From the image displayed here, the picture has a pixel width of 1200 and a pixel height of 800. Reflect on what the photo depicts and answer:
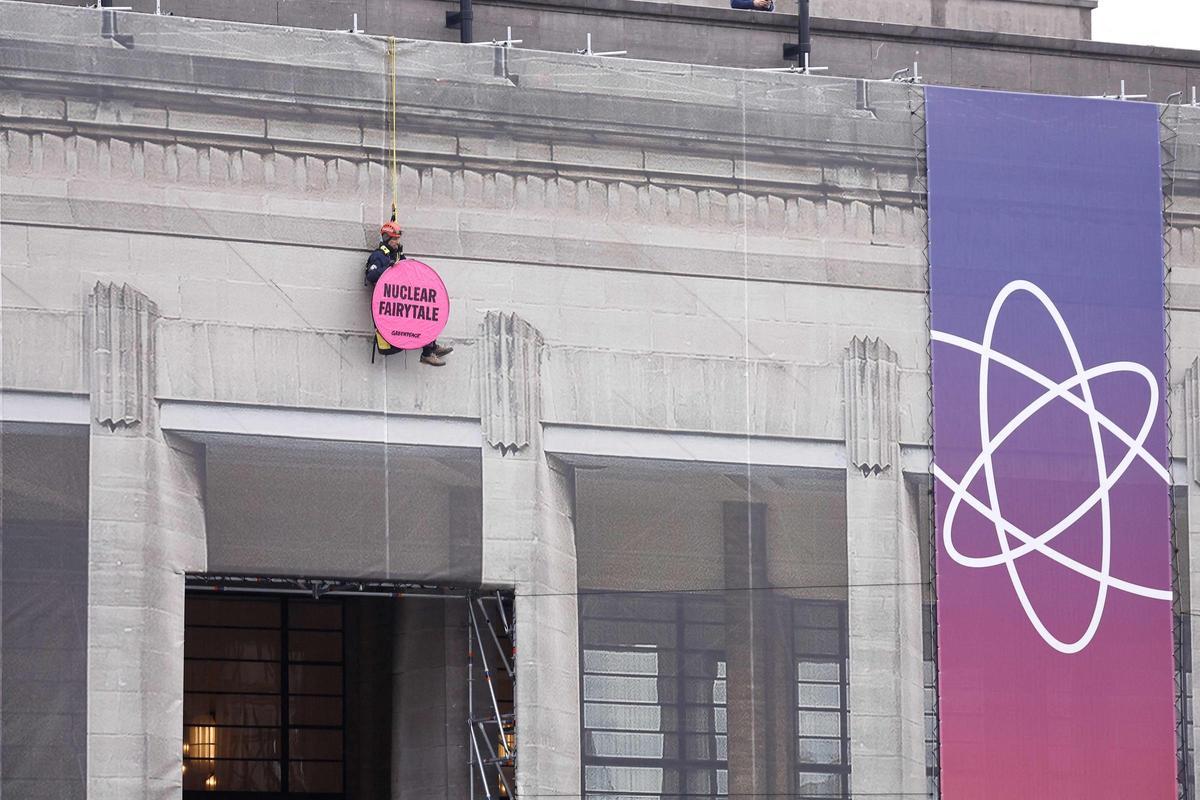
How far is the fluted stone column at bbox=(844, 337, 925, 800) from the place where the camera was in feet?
93.1

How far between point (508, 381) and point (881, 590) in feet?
17.0

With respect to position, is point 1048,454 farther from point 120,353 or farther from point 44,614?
point 44,614

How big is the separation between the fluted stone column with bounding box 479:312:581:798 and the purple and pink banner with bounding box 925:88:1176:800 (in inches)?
183

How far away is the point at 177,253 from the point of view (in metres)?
26.8

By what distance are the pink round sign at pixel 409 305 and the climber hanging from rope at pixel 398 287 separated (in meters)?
0.01

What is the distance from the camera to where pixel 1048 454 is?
29.6 metres

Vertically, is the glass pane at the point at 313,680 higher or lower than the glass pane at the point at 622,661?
lower

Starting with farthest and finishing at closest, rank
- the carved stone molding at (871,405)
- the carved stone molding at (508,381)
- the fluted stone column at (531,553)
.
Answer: the carved stone molding at (871,405), the carved stone molding at (508,381), the fluted stone column at (531,553)

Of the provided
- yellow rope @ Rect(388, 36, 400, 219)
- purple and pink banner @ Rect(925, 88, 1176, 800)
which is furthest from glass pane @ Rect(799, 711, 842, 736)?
yellow rope @ Rect(388, 36, 400, 219)

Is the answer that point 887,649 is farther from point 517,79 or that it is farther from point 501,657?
point 517,79

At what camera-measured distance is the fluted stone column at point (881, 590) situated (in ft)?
93.1

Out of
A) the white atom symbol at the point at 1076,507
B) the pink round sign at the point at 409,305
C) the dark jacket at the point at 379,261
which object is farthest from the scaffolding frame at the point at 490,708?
the white atom symbol at the point at 1076,507

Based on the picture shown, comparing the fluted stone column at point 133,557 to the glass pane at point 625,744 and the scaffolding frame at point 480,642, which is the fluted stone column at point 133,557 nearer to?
the scaffolding frame at point 480,642

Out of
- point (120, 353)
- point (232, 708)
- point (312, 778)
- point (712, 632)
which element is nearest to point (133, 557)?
point (120, 353)
